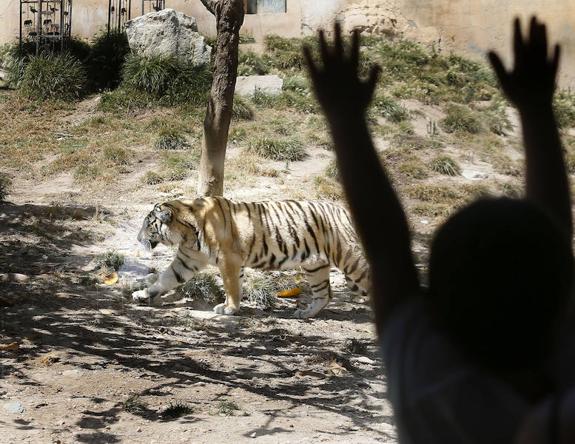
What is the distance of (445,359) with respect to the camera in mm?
1231

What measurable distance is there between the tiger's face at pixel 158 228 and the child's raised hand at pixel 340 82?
590 centimetres

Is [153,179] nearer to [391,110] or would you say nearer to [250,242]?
[250,242]

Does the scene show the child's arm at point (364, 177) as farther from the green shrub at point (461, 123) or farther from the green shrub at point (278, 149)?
the green shrub at point (461, 123)

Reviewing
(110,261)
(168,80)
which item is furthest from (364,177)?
(168,80)

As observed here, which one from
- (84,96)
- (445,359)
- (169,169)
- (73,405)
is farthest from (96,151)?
(445,359)

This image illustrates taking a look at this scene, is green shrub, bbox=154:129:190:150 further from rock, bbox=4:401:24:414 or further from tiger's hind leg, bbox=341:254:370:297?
rock, bbox=4:401:24:414

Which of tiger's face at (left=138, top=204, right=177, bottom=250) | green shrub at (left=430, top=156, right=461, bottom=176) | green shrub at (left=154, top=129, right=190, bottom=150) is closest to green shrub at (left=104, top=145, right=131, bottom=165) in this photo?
green shrub at (left=154, top=129, right=190, bottom=150)

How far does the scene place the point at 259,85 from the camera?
15516mm

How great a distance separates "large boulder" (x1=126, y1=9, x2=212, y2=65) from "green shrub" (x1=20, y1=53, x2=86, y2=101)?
47.5 inches

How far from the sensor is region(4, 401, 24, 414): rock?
4699mm

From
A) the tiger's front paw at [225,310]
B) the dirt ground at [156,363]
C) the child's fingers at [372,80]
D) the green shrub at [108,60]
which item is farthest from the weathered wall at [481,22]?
the child's fingers at [372,80]

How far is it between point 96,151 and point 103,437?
8875 millimetres

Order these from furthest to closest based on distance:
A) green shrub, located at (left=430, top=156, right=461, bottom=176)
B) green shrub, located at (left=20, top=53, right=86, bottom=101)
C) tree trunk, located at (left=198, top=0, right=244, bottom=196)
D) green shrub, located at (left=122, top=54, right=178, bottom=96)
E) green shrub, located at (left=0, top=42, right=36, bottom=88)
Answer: green shrub, located at (left=0, top=42, right=36, bottom=88), green shrub, located at (left=20, top=53, right=86, bottom=101), green shrub, located at (left=122, top=54, right=178, bottom=96), green shrub, located at (left=430, top=156, right=461, bottom=176), tree trunk, located at (left=198, top=0, right=244, bottom=196)

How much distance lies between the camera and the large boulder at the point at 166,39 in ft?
52.2
